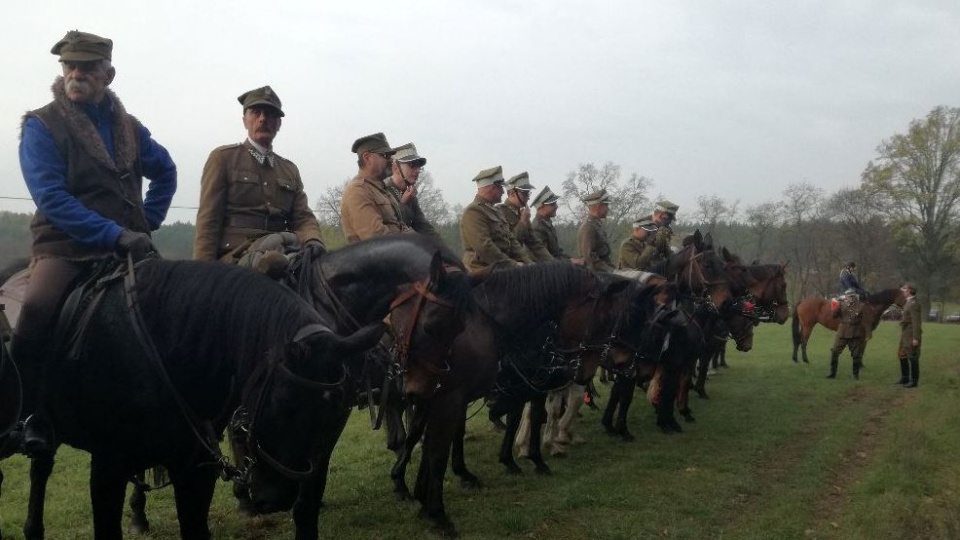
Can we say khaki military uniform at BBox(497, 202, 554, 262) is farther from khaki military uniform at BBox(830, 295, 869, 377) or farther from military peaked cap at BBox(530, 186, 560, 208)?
khaki military uniform at BBox(830, 295, 869, 377)

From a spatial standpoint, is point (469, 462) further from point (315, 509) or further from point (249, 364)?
point (249, 364)

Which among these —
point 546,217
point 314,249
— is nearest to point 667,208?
point 546,217

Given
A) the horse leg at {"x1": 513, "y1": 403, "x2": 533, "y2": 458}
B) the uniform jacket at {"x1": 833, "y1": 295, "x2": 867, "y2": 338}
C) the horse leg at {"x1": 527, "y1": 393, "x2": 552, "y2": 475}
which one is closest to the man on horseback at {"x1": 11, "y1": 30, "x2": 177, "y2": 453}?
the horse leg at {"x1": 527, "y1": 393, "x2": 552, "y2": 475}

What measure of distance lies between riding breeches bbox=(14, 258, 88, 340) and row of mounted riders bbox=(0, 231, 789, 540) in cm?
20

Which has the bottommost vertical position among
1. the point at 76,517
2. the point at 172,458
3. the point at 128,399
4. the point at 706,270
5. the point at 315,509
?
the point at 76,517

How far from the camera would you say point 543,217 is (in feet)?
37.6

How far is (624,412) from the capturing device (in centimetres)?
1063

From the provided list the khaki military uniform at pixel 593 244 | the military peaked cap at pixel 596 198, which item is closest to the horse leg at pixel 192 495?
the khaki military uniform at pixel 593 244

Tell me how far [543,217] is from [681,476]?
448 centimetres

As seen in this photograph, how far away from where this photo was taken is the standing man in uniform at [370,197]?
6410mm

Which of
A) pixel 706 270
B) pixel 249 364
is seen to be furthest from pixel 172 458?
pixel 706 270

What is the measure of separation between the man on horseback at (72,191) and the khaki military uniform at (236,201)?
931 mm

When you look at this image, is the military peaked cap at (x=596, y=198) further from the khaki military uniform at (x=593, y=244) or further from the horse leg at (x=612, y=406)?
the horse leg at (x=612, y=406)

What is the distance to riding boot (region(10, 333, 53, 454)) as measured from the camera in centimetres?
373
